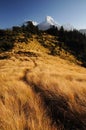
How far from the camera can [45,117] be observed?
9.73 feet

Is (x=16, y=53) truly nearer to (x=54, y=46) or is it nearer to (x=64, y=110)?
(x=54, y=46)

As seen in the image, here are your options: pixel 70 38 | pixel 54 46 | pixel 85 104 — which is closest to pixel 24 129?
pixel 85 104

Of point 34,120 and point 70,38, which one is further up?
point 34,120

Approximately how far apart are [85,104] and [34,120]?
0.87 m

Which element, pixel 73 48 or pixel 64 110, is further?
pixel 73 48

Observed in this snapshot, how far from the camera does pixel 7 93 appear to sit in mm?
3811

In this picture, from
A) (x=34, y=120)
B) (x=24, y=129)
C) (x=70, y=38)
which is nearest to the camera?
(x=24, y=129)

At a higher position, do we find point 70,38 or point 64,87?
point 64,87

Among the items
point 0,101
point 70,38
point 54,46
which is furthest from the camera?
point 70,38

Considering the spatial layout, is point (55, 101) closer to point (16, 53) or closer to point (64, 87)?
point (64, 87)

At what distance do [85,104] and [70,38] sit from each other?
43.4m

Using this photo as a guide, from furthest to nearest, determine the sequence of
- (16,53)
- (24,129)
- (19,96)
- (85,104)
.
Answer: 1. (16,53)
2. (19,96)
3. (85,104)
4. (24,129)

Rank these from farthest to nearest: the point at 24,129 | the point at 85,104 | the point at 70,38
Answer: the point at 70,38
the point at 85,104
the point at 24,129

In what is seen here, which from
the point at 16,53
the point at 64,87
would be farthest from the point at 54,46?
the point at 64,87
